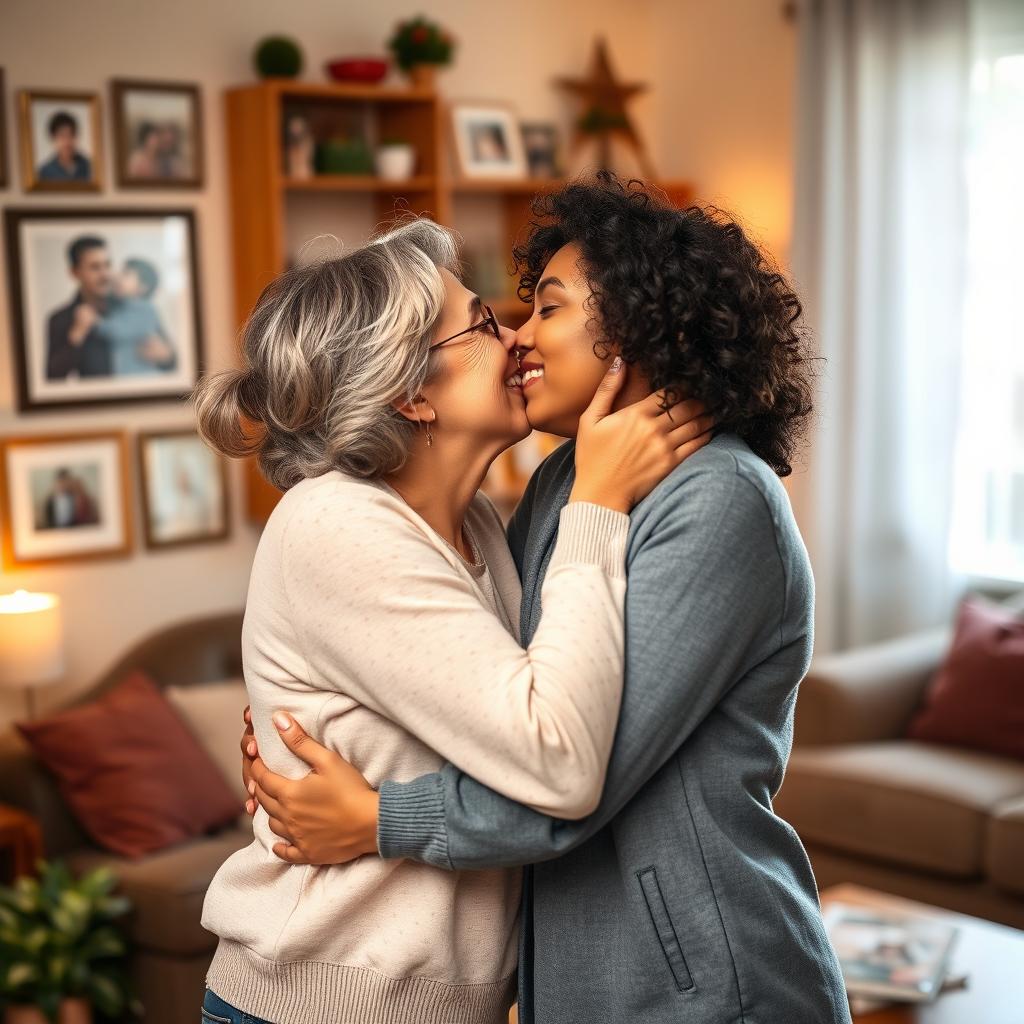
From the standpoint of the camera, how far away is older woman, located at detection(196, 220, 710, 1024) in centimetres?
128

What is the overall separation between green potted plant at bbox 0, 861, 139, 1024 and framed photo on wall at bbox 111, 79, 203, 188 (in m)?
1.98

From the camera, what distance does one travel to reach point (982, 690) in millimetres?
3768

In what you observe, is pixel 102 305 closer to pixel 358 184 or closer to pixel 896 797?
pixel 358 184

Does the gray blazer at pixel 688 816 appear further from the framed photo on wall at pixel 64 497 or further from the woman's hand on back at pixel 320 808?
the framed photo on wall at pixel 64 497

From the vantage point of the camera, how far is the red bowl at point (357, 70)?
4141 millimetres

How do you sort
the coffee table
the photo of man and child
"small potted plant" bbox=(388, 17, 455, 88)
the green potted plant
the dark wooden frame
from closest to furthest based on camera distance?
1. the coffee table
2. the green potted plant
3. the dark wooden frame
4. the photo of man and child
5. "small potted plant" bbox=(388, 17, 455, 88)

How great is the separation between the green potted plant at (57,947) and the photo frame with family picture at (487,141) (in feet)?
8.51

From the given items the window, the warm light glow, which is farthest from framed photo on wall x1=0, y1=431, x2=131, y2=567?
the window

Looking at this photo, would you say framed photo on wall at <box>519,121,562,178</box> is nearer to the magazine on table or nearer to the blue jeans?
the magazine on table

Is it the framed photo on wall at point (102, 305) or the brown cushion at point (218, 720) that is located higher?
the framed photo on wall at point (102, 305)

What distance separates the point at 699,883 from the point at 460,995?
0.30m

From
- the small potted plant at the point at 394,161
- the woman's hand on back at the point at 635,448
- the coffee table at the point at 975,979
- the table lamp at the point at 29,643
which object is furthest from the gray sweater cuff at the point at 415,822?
the small potted plant at the point at 394,161

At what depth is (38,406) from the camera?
3785mm

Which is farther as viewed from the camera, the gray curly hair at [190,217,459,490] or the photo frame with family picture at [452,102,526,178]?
the photo frame with family picture at [452,102,526,178]
